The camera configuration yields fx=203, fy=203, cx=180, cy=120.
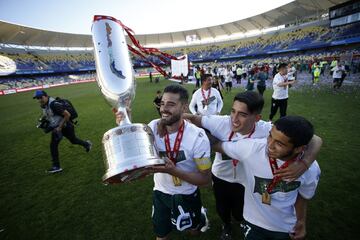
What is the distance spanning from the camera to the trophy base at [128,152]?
1085mm

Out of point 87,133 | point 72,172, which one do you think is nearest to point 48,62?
point 87,133

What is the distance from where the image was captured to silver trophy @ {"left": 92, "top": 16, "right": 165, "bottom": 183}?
1.11 m

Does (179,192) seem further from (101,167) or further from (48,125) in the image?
(48,125)

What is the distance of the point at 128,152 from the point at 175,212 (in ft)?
4.17

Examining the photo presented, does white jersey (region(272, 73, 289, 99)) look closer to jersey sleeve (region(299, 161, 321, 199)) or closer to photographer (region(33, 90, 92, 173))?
jersey sleeve (region(299, 161, 321, 199))

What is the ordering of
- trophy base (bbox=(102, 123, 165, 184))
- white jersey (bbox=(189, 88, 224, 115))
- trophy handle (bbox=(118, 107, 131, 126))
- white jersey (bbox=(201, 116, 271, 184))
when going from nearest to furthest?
1. trophy base (bbox=(102, 123, 165, 184))
2. trophy handle (bbox=(118, 107, 131, 126))
3. white jersey (bbox=(201, 116, 271, 184))
4. white jersey (bbox=(189, 88, 224, 115))

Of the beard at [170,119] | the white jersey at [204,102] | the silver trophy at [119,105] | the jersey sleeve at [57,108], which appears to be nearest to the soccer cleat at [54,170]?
the jersey sleeve at [57,108]

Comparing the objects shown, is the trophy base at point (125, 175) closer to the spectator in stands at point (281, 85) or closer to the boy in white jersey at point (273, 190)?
the boy in white jersey at point (273, 190)

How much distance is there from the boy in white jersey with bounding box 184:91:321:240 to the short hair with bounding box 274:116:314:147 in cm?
17

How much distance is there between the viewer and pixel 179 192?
6.98ft

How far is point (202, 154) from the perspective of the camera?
6.19 feet

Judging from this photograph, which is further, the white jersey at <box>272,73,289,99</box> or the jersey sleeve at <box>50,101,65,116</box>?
the white jersey at <box>272,73,289,99</box>

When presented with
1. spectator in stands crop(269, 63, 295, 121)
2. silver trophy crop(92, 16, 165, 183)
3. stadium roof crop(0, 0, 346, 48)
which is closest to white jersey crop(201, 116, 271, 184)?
silver trophy crop(92, 16, 165, 183)

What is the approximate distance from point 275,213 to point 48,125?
5.30 metres
